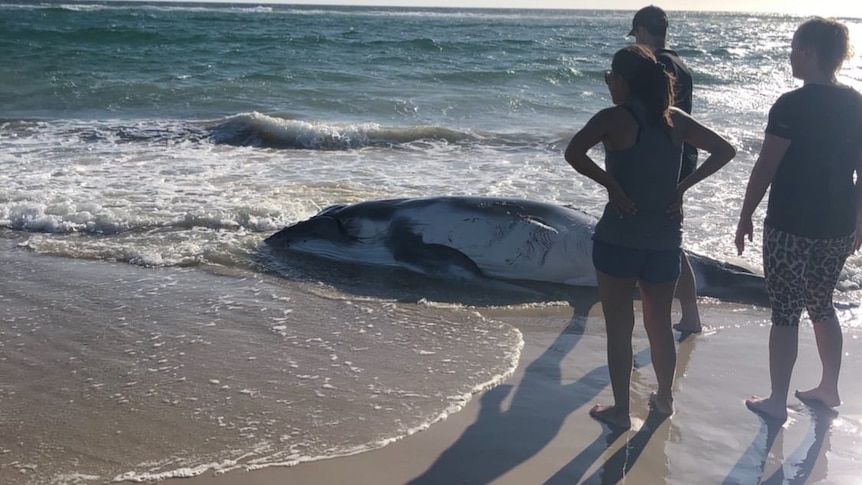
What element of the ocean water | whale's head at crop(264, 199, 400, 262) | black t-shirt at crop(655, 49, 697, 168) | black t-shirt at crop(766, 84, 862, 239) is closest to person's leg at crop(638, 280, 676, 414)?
black t-shirt at crop(766, 84, 862, 239)

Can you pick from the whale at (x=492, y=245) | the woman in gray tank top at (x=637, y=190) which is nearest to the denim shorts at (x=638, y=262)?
the woman in gray tank top at (x=637, y=190)

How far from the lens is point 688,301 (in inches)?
210

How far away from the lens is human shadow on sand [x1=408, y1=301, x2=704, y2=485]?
11.6ft

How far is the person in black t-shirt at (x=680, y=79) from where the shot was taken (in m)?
4.84

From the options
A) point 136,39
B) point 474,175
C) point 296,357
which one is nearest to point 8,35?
point 136,39

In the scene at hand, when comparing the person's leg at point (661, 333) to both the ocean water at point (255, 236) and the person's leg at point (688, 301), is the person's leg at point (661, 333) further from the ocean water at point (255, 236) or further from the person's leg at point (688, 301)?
the person's leg at point (688, 301)

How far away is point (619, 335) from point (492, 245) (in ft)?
8.40

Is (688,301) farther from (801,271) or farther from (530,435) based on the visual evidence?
(530,435)

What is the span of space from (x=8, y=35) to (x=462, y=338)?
2898 centimetres

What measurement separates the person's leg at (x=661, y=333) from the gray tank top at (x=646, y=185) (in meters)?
0.25

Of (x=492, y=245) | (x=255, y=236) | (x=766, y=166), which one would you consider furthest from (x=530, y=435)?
(x=255, y=236)

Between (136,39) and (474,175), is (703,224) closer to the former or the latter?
(474,175)

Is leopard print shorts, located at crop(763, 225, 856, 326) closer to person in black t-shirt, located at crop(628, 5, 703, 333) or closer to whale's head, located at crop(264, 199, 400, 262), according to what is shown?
person in black t-shirt, located at crop(628, 5, 703, 333)

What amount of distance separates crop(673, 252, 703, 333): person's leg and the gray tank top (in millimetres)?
1610
